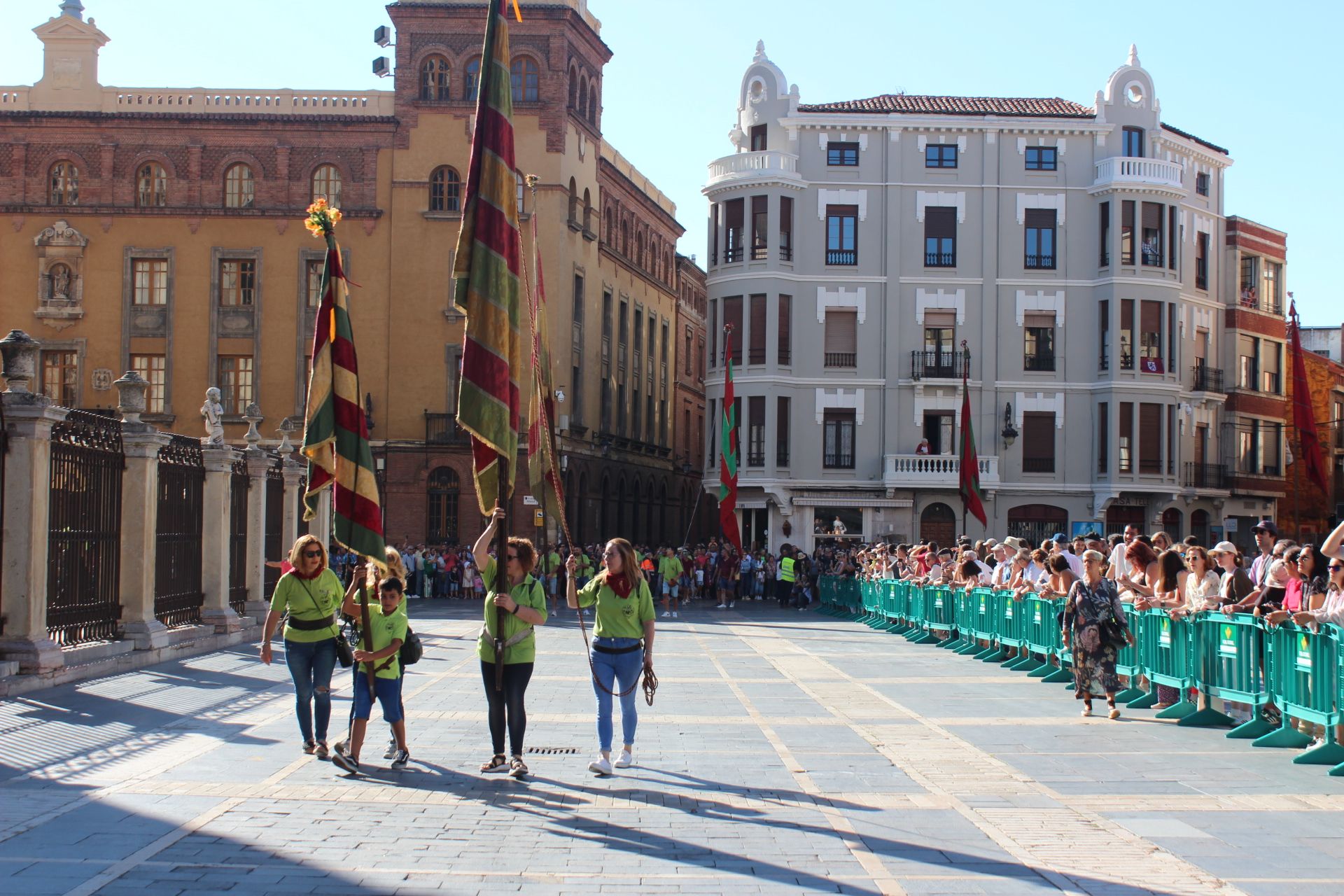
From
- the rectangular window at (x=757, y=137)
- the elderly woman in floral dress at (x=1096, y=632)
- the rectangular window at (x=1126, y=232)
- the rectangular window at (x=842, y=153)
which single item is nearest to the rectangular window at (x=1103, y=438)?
the rectangular window at (x=1126, y=232)

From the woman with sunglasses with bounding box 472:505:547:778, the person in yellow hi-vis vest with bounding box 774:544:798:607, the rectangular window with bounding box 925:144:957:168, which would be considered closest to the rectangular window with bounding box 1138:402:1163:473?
the rectangular window with bounding box 925:144:957:168

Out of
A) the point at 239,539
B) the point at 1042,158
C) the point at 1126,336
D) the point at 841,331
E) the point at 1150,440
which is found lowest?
the point at 239,539

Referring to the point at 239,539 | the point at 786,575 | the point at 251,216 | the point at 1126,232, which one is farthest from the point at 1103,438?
the point at 239,539

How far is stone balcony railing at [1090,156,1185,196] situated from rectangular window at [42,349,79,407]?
3507cm

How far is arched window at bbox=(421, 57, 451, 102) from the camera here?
51.5 meters

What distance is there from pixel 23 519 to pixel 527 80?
1532 inches

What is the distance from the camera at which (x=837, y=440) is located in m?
49.4

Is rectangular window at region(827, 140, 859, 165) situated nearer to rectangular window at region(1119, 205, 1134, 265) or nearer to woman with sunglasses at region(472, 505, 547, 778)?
rectangular window at region(1119, 205, 1134, 265)

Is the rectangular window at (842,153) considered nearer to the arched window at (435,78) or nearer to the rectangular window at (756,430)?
the rectangular window at (756,430)

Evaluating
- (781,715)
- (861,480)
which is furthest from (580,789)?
(861,480)

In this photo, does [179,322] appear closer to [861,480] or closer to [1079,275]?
[861,480]

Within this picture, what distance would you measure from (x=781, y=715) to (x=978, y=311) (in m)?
36.4

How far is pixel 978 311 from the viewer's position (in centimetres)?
4953

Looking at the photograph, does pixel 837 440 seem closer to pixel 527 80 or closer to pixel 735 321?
pixel 735 321
